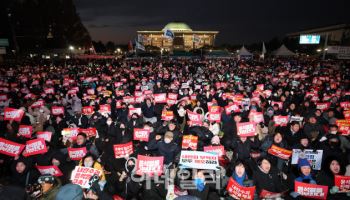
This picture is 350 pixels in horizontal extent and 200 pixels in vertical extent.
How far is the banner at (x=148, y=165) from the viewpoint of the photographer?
5.41 meters

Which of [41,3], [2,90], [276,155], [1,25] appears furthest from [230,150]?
[41,3]

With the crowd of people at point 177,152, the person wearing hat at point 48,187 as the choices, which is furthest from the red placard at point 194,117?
the person wearing hat at point 48,187

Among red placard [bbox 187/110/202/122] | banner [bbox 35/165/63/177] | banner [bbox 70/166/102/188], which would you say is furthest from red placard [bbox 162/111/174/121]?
banner [bbox 70/166/102/188]

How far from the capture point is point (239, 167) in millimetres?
5133

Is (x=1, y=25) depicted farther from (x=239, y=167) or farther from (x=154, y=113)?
(x=239, y=167)

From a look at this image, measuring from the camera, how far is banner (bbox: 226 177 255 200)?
472 cm

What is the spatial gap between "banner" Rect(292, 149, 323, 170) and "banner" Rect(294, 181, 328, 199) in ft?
4.75

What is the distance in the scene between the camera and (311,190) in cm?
484

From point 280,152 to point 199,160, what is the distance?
2.01m

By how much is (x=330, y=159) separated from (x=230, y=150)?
8.39ft

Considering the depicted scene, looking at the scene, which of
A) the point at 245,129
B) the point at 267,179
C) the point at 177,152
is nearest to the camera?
the point at 267,179

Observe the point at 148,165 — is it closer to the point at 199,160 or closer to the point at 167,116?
the point at 199,160

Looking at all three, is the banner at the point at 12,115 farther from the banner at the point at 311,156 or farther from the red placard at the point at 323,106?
the red placard at the point at 323,106

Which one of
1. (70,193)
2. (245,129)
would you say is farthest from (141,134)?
(70,193)
